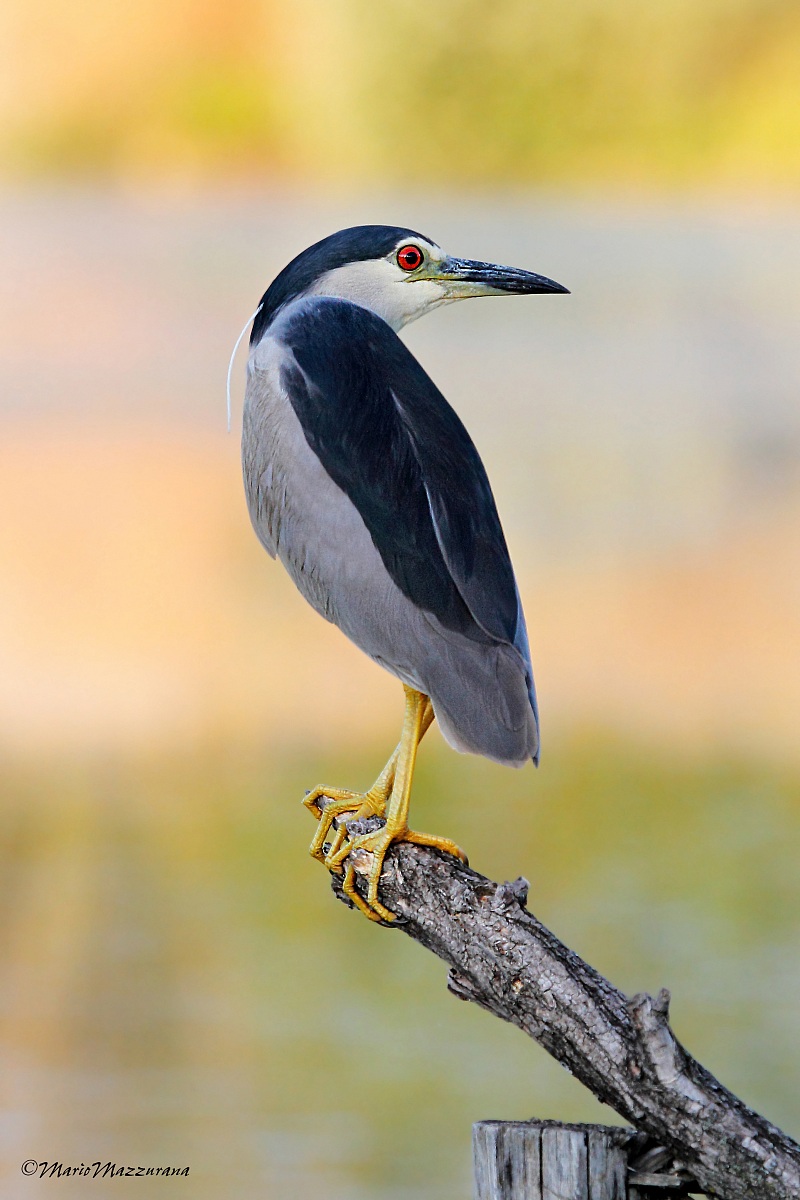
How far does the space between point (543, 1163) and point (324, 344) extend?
37.4 inches

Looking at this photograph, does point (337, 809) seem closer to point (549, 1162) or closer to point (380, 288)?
point (549, 1162)

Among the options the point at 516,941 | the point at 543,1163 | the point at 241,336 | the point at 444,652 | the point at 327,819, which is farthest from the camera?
the point at 241,336

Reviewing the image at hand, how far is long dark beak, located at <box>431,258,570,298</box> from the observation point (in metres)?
1.65

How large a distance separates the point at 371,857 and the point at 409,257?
30.9 inches

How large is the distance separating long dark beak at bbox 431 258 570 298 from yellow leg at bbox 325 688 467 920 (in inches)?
21.9

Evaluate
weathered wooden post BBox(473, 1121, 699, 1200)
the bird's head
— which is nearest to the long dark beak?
the bird's head

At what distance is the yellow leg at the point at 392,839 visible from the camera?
1.48m

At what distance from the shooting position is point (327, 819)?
1598mm

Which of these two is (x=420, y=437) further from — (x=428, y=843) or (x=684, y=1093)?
(x=684, y=1093)

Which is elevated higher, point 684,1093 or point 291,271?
point 291,271

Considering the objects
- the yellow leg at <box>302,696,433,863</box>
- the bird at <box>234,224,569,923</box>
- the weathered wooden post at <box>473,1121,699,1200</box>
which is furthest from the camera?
the yellow leg at <box>302,696,433,863</box>

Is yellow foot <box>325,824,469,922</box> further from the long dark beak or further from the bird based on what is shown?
→ the long dark beak

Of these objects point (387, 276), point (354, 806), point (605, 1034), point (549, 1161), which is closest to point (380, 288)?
point (387, 276)

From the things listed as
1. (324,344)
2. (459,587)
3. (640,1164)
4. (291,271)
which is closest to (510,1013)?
(640,1164)
